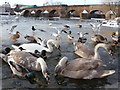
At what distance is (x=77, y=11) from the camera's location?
264ft

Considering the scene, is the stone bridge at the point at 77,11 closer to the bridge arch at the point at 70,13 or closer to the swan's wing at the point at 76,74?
the bridge arch at the point at 70,13

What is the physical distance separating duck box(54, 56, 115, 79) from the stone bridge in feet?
177

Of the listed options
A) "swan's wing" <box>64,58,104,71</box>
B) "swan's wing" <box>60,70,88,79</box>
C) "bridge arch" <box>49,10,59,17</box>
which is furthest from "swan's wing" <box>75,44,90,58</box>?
"bridge arch" <box>49,10,59,17</box>

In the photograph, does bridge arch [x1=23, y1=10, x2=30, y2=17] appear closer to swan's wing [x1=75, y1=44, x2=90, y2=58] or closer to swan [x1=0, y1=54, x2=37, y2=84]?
swan's wing [x1=75, y1=44, x2=90, y2=58]

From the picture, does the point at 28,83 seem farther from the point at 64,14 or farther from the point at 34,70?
the point at 64,14

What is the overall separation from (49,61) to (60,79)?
248cm

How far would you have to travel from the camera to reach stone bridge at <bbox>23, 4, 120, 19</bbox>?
63466 mm

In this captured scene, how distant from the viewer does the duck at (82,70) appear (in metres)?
7.41

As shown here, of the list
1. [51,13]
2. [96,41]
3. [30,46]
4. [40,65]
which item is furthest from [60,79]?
[51,13]

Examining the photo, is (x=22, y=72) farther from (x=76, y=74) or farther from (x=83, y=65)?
(x=83, y=65)

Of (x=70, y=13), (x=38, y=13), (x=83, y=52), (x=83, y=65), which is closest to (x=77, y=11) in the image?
(x=70, y=13)

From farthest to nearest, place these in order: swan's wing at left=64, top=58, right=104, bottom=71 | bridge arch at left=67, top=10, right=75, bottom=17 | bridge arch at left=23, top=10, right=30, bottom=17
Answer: bridge arch at left=23, top=10, right=30, bottom=17
bridge arch at left=67, top=10, right=75, bottom=17
swan's wing at left=64, top=58, right=104, bottom=71

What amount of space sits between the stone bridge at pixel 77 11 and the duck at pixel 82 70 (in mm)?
53838

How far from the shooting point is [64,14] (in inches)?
3250
